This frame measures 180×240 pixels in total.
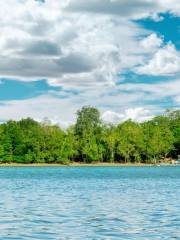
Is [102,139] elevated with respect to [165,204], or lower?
elevated

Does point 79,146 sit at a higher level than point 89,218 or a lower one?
higher

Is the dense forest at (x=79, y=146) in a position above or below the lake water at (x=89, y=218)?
above

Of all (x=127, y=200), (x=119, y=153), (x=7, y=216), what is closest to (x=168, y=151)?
(x=119, y=153)

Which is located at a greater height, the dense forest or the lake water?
the dense forest

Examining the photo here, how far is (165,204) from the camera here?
140 ft

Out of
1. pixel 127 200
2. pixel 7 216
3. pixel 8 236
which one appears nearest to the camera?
pixel 8 236

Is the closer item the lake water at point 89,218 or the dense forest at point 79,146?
the lake water at point 89,218

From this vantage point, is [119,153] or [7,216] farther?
[119,153]

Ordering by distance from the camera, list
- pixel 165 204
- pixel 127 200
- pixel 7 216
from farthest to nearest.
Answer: pixel 127 200 → pixel 165 204 → pixel 7 216

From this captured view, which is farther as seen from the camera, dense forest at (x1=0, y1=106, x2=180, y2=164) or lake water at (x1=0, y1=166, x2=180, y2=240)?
dense forest at (x1=0, y1=106, x2=180, y2=164)

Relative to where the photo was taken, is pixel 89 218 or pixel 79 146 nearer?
pixel 89 218

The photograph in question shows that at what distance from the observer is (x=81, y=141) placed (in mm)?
191250

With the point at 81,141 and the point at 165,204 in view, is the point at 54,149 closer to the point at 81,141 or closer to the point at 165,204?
the point at 81,141

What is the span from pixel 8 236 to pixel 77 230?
12.5ft
